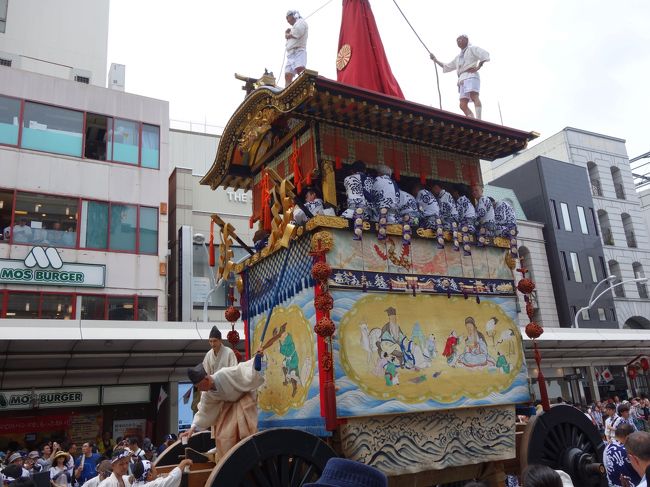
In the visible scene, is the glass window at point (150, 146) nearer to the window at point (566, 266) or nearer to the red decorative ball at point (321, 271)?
the red decorative ball at point (321, 271)

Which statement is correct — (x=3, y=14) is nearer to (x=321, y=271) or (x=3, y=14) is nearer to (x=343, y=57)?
(x=343, y=57)

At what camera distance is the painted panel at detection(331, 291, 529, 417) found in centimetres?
605

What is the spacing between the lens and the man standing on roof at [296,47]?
27.2 ft

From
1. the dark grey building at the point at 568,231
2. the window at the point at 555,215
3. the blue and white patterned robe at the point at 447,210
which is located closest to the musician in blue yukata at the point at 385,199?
the blue and white patterned robe at the point at 447,210

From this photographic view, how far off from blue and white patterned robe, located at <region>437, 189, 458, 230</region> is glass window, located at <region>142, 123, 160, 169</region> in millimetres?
18922

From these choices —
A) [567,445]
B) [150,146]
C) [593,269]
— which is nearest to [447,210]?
[567,445]

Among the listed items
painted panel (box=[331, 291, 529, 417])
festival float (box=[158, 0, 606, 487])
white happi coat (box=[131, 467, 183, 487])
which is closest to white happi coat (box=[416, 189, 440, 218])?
festival float (box=[158, 0, 606, 487])

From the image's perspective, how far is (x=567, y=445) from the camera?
7.47 m

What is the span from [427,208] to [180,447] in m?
4.59

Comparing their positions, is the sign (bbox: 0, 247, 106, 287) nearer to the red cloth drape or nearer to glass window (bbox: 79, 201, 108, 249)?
glass window (bbox: 79, 201, 108, 249)

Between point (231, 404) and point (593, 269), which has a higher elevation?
point (593, 269)

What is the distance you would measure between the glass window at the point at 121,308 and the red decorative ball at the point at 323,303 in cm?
1765

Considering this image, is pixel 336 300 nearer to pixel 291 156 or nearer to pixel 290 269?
pixel 290 269

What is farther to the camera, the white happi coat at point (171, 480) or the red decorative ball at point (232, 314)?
the red decorative ball at point (232, 314)
